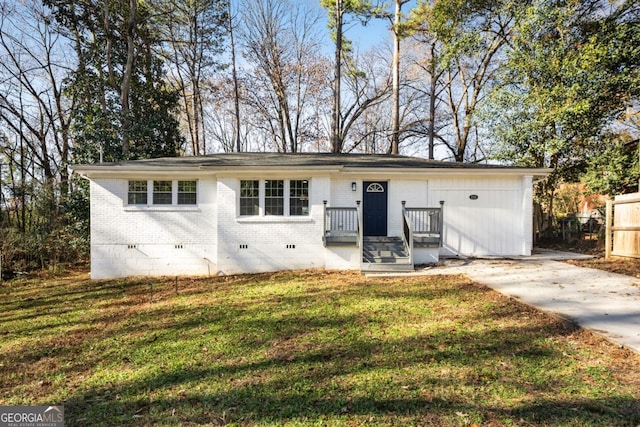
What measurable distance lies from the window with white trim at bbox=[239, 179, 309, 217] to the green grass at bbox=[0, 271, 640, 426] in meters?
3.38

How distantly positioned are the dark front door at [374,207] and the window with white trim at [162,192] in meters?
5.36

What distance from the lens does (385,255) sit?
8.83 metres

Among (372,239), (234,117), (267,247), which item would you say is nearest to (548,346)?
(372,239)

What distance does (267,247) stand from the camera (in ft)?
29.8

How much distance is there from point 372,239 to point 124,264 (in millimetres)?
7573

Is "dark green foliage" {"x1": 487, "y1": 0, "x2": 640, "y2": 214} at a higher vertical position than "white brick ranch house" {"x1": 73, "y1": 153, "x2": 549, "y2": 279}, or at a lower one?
higher

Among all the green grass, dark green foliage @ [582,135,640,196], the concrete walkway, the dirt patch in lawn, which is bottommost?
the green grass

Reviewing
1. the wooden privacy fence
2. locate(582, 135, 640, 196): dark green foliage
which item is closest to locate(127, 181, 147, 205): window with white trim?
the wooden privacy fence

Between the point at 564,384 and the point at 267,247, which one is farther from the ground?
the point at 267,247

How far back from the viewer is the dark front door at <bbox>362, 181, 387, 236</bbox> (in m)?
9.90

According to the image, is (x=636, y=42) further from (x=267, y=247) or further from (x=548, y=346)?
(x=267, y=247)

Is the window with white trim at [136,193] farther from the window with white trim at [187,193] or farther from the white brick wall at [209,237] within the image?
the window with white trim at [187,193]

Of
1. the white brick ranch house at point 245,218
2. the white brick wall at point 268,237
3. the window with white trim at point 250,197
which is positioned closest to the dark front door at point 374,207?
the white brick ranch house at point 245,218

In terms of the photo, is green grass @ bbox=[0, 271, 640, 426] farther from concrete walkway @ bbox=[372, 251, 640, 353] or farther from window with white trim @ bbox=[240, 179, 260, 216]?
window with white trim @ bbox=[240, 179, 260, 216]
